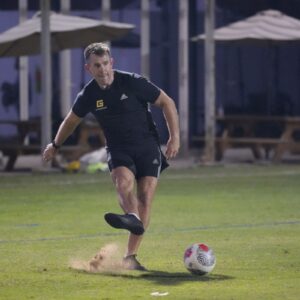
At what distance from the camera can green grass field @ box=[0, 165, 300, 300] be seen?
32.1ft

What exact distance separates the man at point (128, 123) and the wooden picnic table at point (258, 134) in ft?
42.4

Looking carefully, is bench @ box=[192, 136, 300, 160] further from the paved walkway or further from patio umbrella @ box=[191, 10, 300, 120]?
patio umbrella @ box=[191, 10, 300, 120]

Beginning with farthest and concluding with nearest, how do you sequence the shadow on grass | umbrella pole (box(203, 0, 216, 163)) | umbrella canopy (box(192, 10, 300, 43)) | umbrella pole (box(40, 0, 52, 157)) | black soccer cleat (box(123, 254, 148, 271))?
umbrella canopy (box(192, 10, 300, 43)) → umbrella pole (box(203, 0, 216, 163)) → umbrella pole (box(40, 0, 52, 157)) → black soccer cleat (box(123, 254, 148, 271)) → the shadow on grass

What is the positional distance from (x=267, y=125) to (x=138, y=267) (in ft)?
58.4

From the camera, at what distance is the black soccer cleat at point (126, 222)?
33.6ft

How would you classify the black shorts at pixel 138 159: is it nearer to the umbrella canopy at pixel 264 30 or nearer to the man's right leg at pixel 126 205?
the man's right leg at pixel 126 205

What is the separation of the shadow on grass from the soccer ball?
0.19ft

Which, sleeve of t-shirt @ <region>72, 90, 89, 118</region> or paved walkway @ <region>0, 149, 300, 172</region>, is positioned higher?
sleeve of t-shirt @ <region>72, 90, 89, 118</region>

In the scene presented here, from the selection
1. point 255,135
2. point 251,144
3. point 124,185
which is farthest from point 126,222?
point 255,135

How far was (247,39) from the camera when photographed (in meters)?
24.5

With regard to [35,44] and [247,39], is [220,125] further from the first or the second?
[35,44]

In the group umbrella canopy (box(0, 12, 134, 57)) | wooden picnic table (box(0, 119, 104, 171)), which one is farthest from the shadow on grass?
wooden picnic table (box(0, 119, 104, 171))

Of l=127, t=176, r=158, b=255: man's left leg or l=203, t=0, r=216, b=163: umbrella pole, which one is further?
l=203, t=0, r=216, b=163: umbrella pole

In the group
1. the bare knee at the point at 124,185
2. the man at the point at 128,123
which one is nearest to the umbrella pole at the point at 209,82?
the man at the point at 128,123
